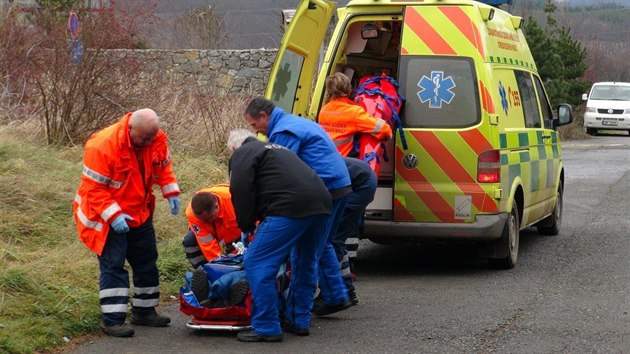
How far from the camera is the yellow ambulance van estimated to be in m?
10.4

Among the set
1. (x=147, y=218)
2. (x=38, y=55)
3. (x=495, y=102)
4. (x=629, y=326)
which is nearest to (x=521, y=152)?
(x=495, y=102)

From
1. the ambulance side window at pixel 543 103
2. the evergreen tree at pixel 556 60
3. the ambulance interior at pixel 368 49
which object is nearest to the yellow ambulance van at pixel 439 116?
the ambulance interior at pixel 368 49

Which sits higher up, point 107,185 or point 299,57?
point 299,57

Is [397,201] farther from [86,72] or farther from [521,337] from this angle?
[86,72]

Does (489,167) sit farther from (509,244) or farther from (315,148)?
(315,148)

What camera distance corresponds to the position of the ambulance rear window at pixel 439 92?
1045cm

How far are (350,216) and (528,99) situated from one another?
3.71 meters

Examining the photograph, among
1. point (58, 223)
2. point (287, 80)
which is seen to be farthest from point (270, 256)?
point (58, 223)

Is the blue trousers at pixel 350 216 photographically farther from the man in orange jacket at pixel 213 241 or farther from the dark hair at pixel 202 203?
the dark hair at pixel 202 203

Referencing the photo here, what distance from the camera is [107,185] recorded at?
809 cm

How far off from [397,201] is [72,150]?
5217 mm

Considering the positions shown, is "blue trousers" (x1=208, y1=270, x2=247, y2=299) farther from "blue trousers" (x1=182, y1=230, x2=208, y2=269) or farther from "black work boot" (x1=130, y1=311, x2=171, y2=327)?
"blue trousers" (x1=182, y1=230, x2=208, y2=269)

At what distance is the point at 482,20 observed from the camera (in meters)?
Result: 10.7

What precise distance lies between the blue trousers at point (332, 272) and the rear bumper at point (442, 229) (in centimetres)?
166
